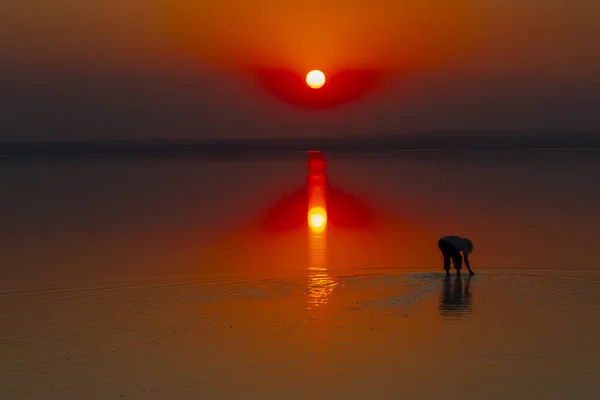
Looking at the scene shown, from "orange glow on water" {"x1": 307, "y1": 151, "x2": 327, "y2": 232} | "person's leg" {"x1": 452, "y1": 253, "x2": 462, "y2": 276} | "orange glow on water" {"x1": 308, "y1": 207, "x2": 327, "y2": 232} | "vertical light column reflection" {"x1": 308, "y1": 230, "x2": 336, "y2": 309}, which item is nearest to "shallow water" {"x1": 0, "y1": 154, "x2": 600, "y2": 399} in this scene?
"vertical light column reflection" {"x1": 308, "y1": 230, "x2": 336, "y2": 309}

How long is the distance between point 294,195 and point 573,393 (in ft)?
95.4

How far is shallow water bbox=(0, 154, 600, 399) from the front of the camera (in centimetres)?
995

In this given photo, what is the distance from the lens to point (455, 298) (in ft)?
47.4

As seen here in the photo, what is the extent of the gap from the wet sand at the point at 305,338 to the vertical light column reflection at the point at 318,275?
0.04m

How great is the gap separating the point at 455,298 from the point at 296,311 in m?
2.53

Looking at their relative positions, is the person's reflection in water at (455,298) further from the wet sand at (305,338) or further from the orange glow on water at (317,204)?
the orange glow on water at (317,204)

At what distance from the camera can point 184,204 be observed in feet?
114

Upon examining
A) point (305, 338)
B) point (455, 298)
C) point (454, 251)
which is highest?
point (454, 251)

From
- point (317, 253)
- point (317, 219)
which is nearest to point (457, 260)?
point (317, 253)

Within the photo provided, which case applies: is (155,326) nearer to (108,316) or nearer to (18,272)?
(108,316)

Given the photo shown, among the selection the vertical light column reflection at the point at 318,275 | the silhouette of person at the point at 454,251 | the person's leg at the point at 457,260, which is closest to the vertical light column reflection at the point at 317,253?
the vertical light column reflection at the point at 318,275

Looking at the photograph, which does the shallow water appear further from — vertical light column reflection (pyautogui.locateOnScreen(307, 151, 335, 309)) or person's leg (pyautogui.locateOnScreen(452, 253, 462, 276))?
person's leg (pyautogui.locateOnScreen(452, 253, 462, 276))

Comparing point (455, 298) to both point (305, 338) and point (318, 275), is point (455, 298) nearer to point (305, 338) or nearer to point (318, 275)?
point (318, 275)

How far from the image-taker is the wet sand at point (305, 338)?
9.76m
